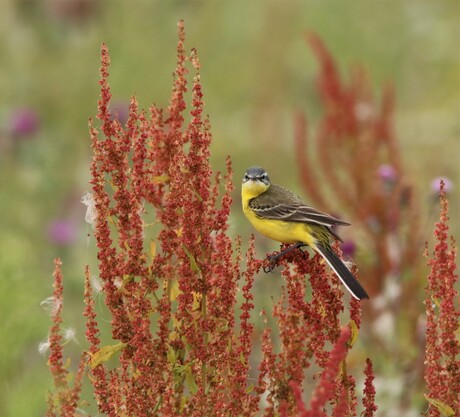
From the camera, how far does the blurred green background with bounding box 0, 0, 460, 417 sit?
10344 millimetres

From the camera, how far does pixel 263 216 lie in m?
4.27

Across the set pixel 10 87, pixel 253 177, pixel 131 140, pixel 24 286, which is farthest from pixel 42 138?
pixel 131 140

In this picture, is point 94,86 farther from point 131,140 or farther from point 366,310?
point 131,140

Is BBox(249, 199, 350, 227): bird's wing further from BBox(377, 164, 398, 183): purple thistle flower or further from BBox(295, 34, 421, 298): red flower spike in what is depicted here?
BBox(377, 164, 398, 183): purple thistle flower

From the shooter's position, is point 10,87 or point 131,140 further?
point 10,87

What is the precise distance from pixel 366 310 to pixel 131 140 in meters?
4.23

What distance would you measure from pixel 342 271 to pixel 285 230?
2.08ft

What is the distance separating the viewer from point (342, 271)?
11.8ft


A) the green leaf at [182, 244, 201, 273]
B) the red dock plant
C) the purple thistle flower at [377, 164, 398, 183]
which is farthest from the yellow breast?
the purple thistle flower at [377, 164, 398, 183]

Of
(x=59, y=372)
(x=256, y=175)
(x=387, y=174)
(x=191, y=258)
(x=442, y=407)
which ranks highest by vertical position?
(x=387, y=174)

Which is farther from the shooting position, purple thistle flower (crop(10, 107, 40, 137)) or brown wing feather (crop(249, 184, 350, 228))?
purple thistle flower (crop(10, 107, 40, 137))

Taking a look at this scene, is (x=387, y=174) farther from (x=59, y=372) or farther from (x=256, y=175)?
(x=59, y=372)

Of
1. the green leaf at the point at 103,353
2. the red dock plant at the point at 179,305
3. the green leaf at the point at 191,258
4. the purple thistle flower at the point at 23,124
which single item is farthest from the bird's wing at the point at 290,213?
the purple thistle flower at the point at 23,124

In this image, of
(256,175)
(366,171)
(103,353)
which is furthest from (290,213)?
(366,171)
